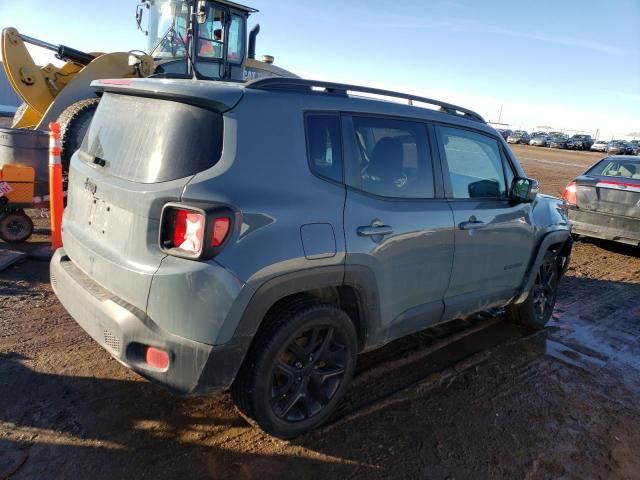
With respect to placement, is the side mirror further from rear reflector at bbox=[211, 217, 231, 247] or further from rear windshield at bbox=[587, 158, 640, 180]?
rear windshield at bbox=[587, 158, 640, 180]

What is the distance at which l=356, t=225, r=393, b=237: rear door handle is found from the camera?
291 cm

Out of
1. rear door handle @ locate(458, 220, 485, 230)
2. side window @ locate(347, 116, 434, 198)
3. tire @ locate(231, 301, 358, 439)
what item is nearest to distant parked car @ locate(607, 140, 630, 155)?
rear door handle @ locate(458, 220, 485, 230)

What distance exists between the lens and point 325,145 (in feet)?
9.46

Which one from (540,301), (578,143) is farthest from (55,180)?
(578,143)

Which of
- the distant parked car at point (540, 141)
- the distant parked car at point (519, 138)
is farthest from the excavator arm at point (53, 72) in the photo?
the distant parked car at point (540, 141)

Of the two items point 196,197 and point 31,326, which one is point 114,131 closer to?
point 196,197

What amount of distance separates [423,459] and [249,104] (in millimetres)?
2197

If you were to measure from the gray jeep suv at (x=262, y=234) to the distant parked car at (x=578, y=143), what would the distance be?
57953mm

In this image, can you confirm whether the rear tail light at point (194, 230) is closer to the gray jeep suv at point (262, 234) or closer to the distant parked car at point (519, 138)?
the gray jeep suv at point (262, 234)

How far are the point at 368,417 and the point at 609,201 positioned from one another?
264 inches

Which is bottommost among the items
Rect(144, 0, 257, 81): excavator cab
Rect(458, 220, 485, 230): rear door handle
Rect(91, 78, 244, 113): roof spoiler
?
Rect(458, 220, 485, 230): rear door handle

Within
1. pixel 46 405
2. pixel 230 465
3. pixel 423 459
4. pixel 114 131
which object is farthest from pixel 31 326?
pixel 423 459

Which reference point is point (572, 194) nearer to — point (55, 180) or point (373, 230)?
point (373, 230)

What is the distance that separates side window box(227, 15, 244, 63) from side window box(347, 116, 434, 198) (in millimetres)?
6560
